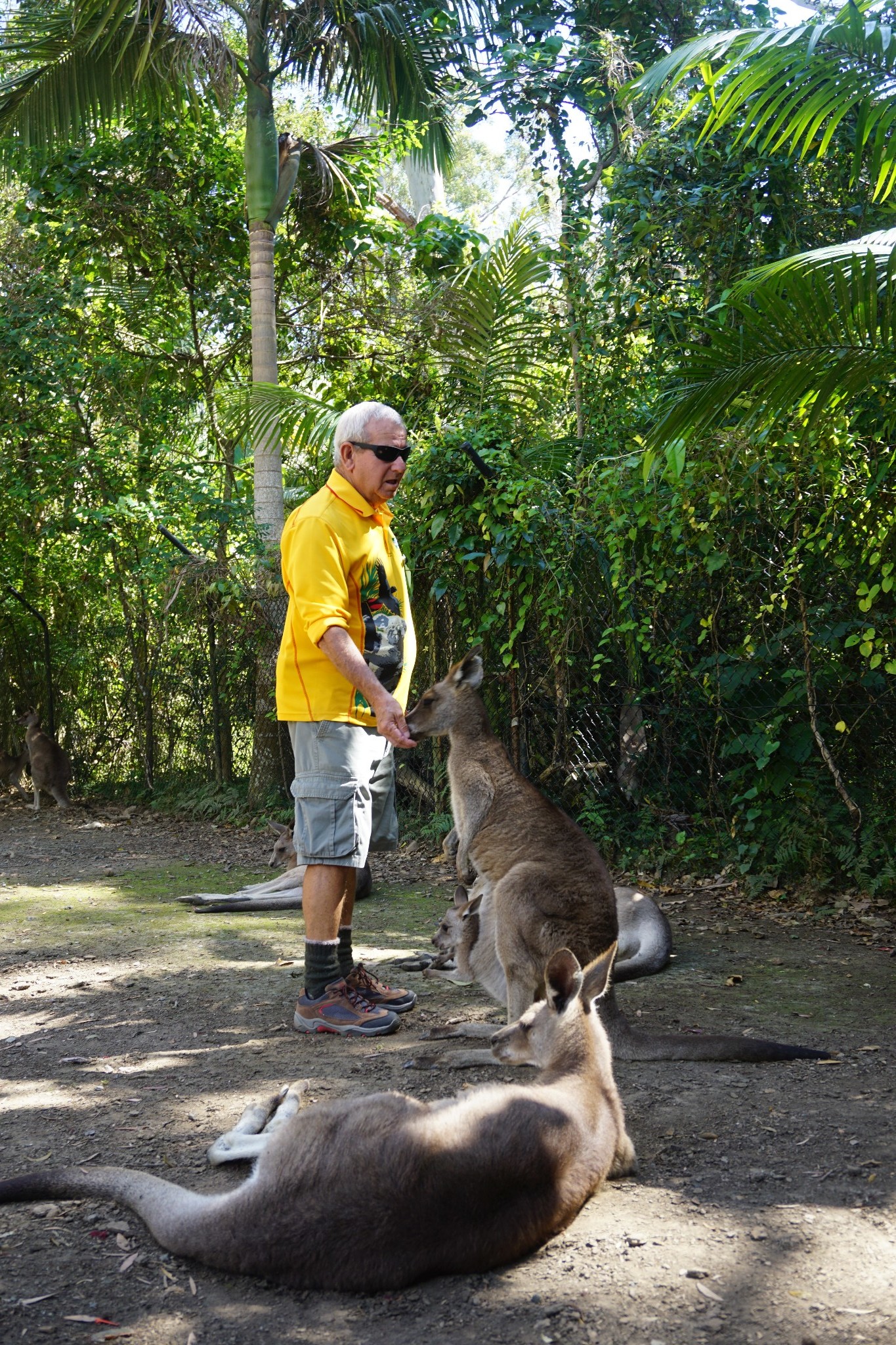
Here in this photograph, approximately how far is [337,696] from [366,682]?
0.22 metres

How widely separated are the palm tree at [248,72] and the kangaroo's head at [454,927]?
16.7ft

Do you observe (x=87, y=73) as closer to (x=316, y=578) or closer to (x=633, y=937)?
(x=316, y=578)

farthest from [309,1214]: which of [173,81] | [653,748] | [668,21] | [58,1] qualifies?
[668,21]

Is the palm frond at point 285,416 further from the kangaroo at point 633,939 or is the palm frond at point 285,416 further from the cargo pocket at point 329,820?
the cargo pocket at point 329,820

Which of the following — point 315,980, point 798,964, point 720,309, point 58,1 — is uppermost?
point 58,1

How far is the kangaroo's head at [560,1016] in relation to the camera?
3.14m

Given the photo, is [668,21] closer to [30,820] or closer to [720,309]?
[720,309]

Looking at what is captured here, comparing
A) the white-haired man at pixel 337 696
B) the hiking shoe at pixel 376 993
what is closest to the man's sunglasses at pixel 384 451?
the white-haired man at pixel 337 696

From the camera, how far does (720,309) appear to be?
265 inches

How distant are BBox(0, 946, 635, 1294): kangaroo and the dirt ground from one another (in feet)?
0.20

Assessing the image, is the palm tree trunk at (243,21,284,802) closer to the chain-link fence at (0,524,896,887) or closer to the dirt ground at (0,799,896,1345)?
the chain-link fence at (0,524,896,887)

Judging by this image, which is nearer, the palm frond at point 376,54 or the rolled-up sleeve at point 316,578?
the rolled-up sleeve at point 316,578

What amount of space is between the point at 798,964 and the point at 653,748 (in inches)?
87.6

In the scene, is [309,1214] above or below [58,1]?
below
